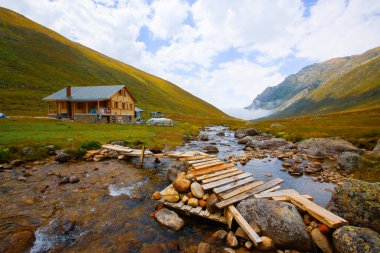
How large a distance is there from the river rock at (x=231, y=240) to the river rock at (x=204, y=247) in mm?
710

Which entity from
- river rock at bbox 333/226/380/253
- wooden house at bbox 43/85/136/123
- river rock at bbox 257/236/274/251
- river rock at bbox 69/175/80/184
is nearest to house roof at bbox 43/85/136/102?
wooden house at bbox 43/85/136/123

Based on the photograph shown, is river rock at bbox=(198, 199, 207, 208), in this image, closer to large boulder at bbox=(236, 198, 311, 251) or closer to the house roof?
large boulder at bbox=(236, 198, 311, 251)

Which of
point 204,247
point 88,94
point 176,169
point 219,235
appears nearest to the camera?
point 204,247

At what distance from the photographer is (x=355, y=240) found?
5469 mm

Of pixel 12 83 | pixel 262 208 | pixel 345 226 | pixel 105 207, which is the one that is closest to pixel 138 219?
pixel 105 207

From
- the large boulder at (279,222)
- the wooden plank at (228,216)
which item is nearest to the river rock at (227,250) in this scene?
the wooden plank at (228,216)

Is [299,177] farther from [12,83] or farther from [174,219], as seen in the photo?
[12,83]

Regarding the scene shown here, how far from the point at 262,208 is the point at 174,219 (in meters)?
3.46

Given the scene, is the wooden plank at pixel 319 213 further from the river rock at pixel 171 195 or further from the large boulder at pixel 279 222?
the river rock at pixel 171 195

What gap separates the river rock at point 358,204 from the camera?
6344 mm

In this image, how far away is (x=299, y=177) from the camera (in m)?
14.2

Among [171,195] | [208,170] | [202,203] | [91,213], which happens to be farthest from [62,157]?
[202,203]

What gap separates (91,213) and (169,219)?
11.8ft

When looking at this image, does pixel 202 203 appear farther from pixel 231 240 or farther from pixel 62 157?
pixel 62 157
